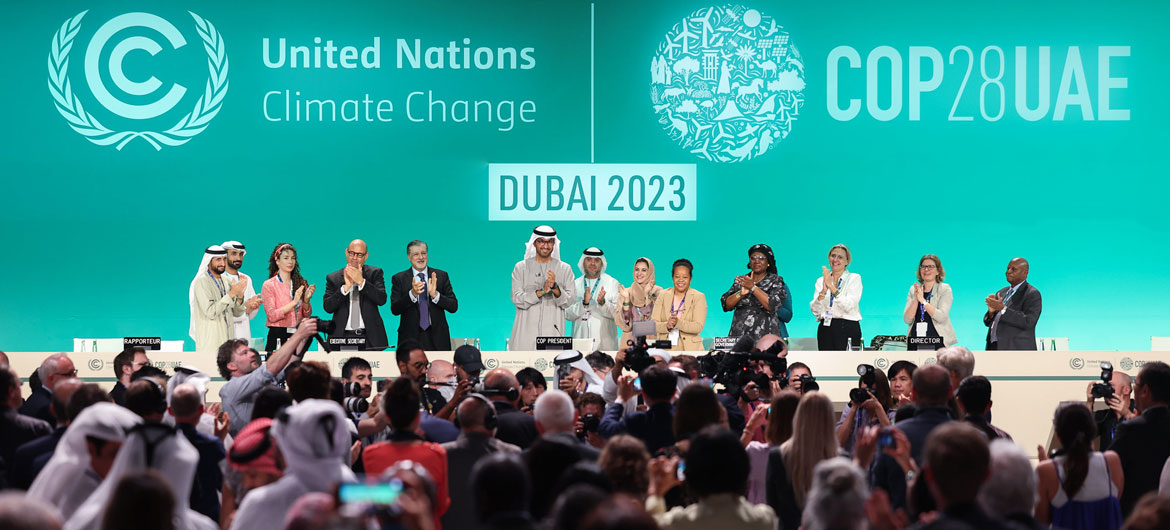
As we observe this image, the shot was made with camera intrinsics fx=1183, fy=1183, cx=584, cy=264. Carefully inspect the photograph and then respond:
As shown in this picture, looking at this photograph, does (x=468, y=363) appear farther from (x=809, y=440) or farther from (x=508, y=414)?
(x=809, y=440)

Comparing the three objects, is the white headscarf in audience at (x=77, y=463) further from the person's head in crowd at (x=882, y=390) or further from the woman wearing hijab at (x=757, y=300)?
the woman wearing hijab at (x=757, y=300)

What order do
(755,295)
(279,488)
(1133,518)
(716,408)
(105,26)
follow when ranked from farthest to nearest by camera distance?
(105,26), (755,295), (716,408), (279,488), (1133,518)

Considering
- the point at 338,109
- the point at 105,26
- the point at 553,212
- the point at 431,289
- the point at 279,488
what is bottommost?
the point at 279,488

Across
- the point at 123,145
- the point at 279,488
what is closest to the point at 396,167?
the point at 123,145

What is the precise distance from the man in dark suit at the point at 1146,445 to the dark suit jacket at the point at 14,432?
3674 mm

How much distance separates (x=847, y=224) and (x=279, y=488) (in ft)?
29.1

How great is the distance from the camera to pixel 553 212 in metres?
10.8

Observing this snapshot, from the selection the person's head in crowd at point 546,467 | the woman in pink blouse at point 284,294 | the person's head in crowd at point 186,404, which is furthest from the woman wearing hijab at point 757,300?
the person's head in crowd at point 546,467

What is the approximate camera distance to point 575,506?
2.32 metres

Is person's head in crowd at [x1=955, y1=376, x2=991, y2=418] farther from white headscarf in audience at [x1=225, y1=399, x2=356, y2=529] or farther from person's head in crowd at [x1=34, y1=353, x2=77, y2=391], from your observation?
person's head in crowd at [x1=34, y1=353, x2=77, y2=391]

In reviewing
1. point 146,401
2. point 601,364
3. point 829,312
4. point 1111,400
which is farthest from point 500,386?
point 829,312

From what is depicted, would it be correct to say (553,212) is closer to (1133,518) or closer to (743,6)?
(743,6)

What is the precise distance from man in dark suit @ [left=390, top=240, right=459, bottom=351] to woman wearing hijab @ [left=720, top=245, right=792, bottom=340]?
2.01 meters

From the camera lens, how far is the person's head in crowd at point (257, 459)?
3240mm
